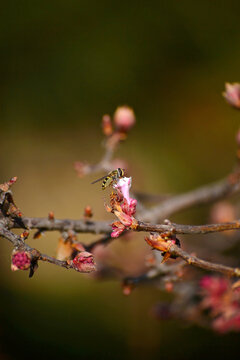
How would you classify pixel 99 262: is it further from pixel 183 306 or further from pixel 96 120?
pixel 96 120

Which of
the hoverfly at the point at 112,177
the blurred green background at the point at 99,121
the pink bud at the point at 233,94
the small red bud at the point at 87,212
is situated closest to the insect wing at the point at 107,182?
the hoverfly at the point at 112,177

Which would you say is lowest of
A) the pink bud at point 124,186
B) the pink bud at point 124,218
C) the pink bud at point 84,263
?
the pink bud at point 84,263

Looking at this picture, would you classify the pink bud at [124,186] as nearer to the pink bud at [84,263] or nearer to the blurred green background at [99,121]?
the pink bud at [84,263]

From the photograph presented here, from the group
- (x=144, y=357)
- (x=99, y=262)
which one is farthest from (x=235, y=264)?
(x=144, y=357)

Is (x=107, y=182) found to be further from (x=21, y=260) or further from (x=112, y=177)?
(x=21, y=260)

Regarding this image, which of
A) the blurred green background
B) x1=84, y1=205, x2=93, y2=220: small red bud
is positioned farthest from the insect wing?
the blurred green background
